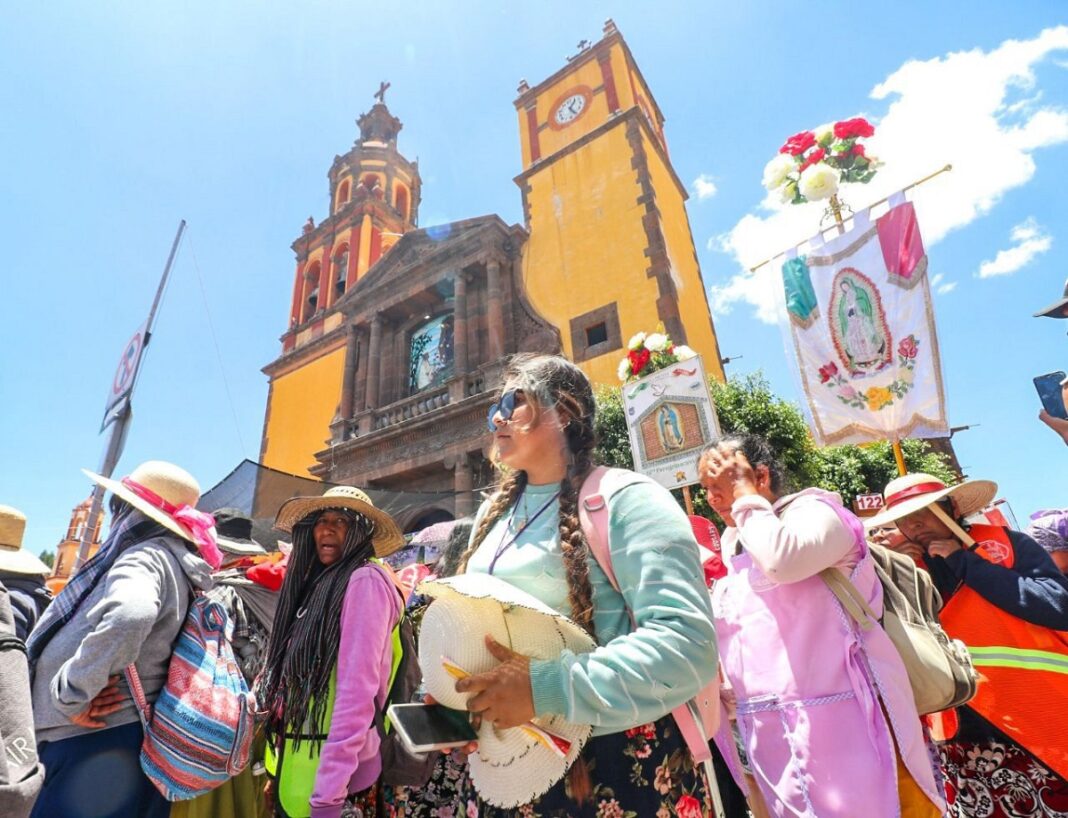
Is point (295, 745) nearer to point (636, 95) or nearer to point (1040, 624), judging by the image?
point (1040, 624)

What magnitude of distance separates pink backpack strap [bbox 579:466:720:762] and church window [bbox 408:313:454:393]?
11.3 m

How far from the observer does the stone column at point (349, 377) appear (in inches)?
534

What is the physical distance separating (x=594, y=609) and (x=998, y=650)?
1.93 metres

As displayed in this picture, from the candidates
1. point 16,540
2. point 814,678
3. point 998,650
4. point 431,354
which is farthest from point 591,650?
point 431,354

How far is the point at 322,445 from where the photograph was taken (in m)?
14.6

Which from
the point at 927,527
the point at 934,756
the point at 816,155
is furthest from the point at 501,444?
the point at 816,155

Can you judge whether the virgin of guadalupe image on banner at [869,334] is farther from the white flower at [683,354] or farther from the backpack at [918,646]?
the backpack at [918,646]

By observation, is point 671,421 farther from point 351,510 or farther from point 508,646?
point 508,646

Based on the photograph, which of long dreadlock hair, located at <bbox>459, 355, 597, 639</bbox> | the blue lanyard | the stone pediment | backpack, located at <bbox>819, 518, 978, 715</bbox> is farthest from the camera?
the stone pediment

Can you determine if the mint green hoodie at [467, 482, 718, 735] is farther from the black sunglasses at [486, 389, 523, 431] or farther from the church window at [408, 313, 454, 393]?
the church window at [408, 313, 454, 393]

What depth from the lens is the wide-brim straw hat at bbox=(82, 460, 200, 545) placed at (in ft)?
7.52

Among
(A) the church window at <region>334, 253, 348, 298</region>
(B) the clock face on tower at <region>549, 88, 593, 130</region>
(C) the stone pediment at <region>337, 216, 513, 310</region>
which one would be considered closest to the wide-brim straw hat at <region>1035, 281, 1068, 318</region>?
(C) the stone pediment at <region>337, 216, 513, 310</region>

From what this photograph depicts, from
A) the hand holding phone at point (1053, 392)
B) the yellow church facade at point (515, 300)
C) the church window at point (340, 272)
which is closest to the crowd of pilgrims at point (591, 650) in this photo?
the hand holding phone at point (1053, 392)

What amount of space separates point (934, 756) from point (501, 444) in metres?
1.84
